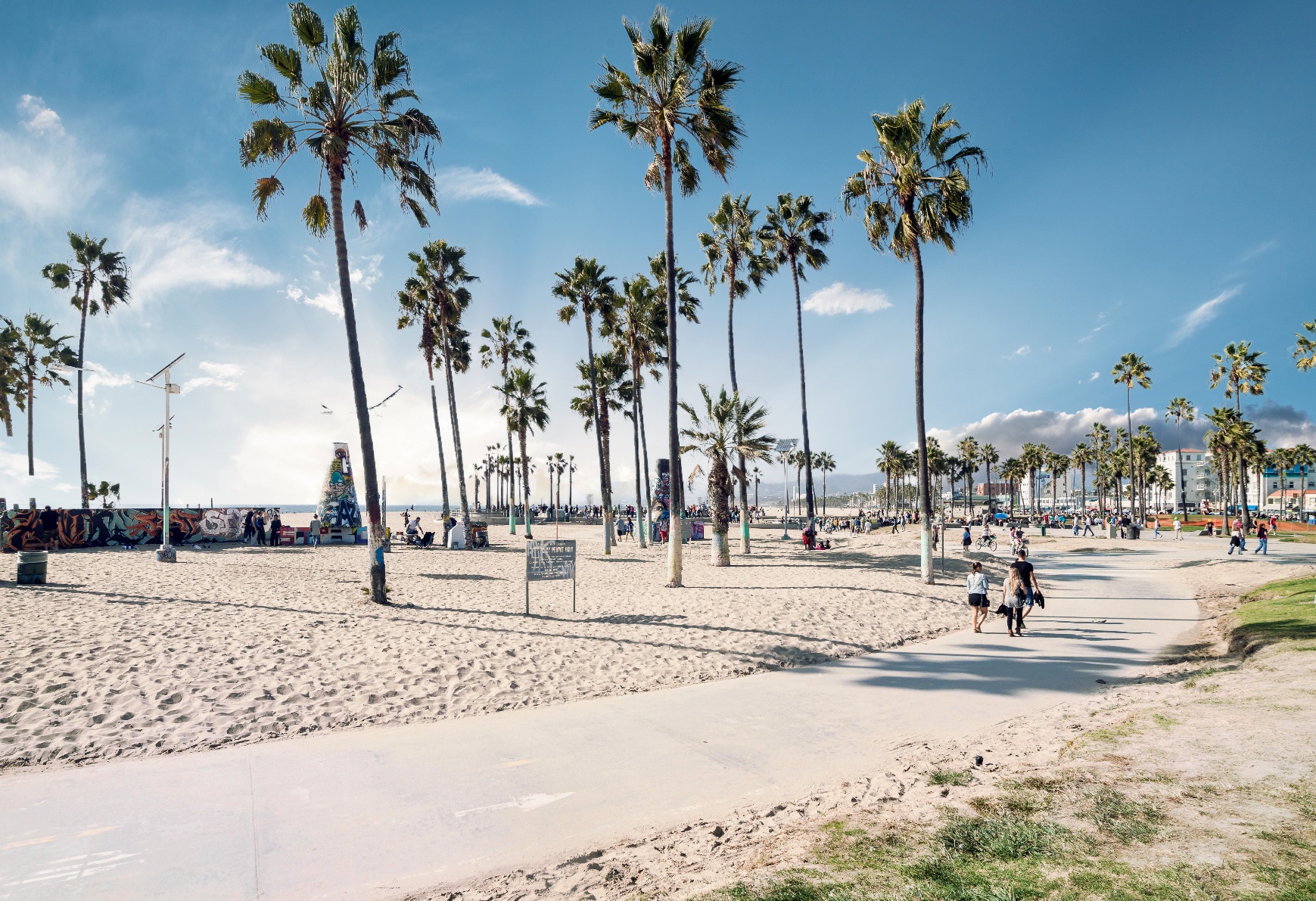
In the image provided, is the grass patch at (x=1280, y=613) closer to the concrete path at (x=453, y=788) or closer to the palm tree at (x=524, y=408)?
the concrete path at (x=453, y=788)

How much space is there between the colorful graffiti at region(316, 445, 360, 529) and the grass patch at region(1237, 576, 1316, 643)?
111 ft

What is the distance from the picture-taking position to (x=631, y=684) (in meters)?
8.51

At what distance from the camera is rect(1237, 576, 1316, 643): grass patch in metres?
10.6

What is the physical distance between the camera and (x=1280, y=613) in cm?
1235

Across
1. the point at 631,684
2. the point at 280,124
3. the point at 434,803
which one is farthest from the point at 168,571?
the point at 434,803

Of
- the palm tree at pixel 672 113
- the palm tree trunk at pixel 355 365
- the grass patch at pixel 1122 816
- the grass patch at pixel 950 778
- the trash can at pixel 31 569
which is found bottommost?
the grass patch at pixel 950 778

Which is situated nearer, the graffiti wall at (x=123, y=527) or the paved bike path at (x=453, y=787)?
the paved bike path at (x=453, y=787)

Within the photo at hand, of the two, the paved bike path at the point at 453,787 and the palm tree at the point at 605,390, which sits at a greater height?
the palm tree at the point at 605,390

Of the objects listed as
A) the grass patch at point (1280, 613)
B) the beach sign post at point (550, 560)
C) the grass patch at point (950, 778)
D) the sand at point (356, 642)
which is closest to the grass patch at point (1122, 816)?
the grass patch at point (950, 778)

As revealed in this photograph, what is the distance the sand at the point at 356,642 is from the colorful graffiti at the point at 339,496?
41.1ft

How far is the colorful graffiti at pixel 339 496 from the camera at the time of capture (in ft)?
106

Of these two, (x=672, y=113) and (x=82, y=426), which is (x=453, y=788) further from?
(x=82, y=426)

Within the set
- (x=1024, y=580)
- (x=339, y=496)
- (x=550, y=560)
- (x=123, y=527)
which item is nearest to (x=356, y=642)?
(x=550, y=560)

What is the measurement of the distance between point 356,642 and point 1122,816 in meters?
9.95
